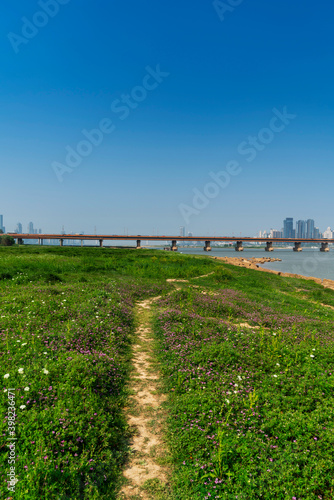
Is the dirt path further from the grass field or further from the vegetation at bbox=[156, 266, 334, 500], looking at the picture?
the vegetation at bbox=[156, 266, 334, 500]

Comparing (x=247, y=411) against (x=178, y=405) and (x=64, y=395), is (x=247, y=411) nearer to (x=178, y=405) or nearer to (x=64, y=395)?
(x=178, y=405)

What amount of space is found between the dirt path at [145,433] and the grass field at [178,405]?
17 cm

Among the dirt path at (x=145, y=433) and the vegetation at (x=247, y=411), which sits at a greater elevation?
the vegetation at (x=247, y=411)

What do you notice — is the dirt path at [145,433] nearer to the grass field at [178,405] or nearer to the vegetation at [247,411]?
the grass field at [178,405]

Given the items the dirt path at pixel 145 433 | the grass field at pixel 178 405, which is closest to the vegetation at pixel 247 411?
the grass field at pixel 178 405

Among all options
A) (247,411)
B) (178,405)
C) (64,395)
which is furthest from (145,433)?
(247,411)

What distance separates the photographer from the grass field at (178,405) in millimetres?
3961

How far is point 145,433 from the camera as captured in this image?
5.32m

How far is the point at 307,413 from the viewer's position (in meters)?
5.45

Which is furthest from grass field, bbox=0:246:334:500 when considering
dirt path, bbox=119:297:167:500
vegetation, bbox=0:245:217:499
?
dirt path, bbox=119:297:167:500

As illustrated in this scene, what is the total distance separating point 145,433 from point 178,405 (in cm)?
93

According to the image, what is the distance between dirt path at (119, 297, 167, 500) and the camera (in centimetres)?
416

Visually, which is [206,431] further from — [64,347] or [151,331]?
[151,331]

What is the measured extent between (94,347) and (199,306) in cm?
684
